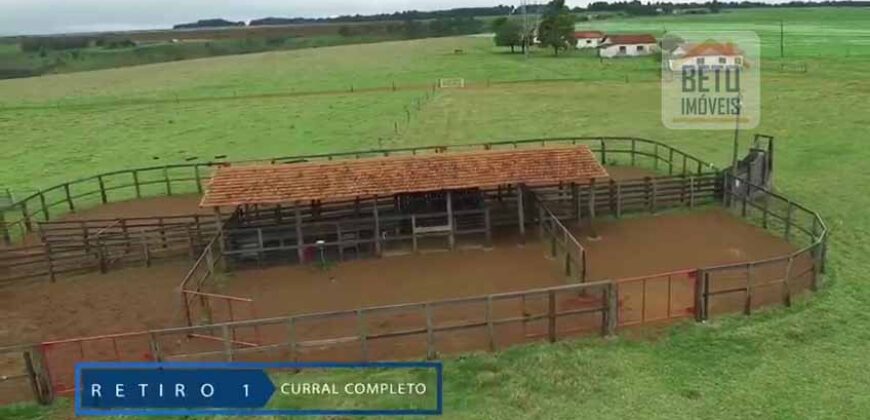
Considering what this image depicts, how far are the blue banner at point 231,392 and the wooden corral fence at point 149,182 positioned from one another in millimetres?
9608

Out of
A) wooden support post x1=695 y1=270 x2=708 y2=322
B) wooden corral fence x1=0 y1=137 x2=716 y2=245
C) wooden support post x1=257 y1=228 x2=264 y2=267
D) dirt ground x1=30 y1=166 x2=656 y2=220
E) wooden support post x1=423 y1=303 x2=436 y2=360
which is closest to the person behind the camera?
wooden support post x1=423 y1=303 x2=436 y2=360

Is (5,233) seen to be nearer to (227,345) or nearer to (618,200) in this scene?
(227,345)

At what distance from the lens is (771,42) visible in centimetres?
8031

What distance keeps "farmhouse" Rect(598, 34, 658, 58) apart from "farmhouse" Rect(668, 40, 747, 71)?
17.8 meters

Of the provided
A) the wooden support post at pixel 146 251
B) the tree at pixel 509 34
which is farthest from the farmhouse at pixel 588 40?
the wooden support post at pixel 146 251

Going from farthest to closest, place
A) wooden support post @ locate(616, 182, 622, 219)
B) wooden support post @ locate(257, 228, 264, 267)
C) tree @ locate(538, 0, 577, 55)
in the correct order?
tree @ locate(538, 0, 577, 55), wooden support post @ locate(616, 182, 622, 219), wooden support post @ locate(257, 228, 264, 267)

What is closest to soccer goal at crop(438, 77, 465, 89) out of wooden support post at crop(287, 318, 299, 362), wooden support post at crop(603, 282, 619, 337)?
wooden support post at crop(603, 282, 619, 337)

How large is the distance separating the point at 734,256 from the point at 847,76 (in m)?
36.4

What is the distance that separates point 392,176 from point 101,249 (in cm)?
632

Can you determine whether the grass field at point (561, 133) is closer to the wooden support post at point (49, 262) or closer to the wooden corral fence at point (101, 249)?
the wooden support post at point (49, 262)

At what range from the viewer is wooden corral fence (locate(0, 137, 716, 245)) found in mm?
18781

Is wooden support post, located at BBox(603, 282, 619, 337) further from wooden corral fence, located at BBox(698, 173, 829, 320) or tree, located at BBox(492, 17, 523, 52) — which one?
tree, located at BBox(492, 17, 523, 52)

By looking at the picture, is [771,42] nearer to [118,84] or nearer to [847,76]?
[847,76]

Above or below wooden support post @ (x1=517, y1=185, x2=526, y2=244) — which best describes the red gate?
below
